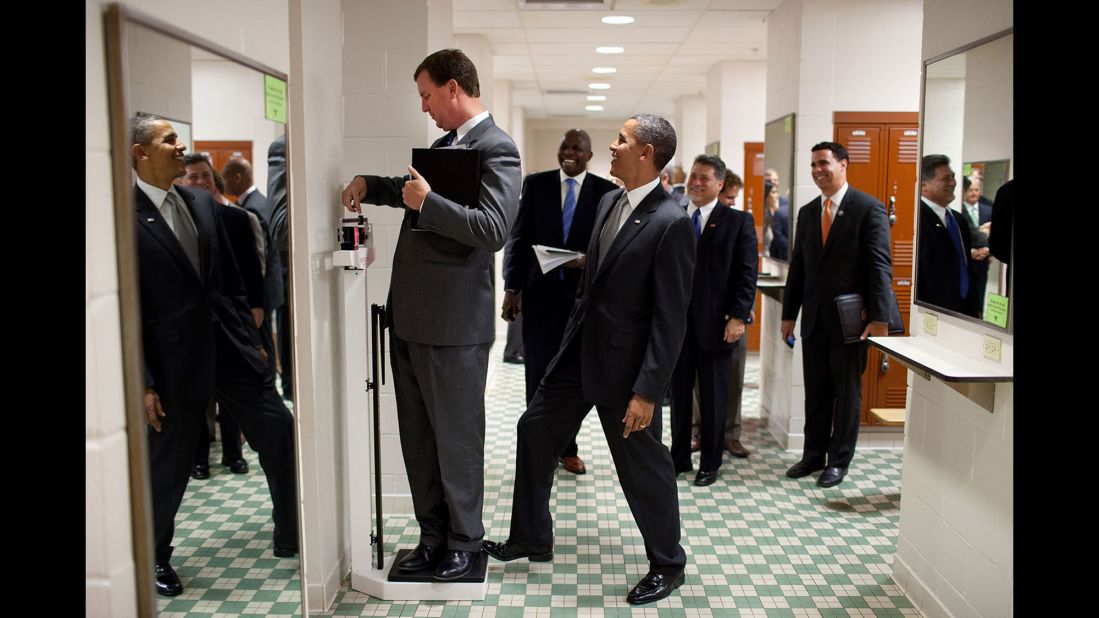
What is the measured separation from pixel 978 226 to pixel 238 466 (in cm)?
220

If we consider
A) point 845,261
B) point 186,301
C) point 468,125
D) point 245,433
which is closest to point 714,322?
point 845,261

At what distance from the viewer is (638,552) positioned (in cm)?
347

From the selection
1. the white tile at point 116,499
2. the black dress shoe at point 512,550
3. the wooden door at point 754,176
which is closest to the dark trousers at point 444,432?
the black dress shoe at point 512,550

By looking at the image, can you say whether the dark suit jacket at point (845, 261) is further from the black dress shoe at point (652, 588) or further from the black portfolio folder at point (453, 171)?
the black portfolio folder at point (453, 171)

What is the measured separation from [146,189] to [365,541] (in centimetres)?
190

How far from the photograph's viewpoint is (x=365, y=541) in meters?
3.02

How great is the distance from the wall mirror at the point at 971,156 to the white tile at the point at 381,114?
77.1 inches

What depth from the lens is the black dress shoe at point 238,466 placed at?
6.05 ft

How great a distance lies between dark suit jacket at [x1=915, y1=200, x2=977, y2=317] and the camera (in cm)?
264

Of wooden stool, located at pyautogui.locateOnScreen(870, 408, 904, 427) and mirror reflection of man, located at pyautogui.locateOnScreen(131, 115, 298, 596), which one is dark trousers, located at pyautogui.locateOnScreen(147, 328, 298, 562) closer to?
mirror reflection of man, located at pyautogui.locateOnScreen(131, 115, 298, 596)

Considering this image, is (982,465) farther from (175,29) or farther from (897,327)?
(175,29)

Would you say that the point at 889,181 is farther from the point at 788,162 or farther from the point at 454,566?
the point at 454,566

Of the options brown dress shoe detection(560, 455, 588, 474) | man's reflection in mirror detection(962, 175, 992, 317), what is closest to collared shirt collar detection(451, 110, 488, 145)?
man's reflection in mirror detection(962, 175, 992, 317)

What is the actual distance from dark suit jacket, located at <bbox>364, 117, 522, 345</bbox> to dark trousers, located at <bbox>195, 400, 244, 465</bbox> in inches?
36.5
